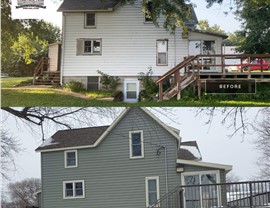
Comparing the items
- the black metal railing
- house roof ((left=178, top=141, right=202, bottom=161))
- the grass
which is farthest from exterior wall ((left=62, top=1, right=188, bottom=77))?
the black metal railing

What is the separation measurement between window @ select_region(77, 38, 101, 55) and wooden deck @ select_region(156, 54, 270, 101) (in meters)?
0.52

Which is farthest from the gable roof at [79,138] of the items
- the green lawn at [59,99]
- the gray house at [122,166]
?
the green lawn at [59,99]

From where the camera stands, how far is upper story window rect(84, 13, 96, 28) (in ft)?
10.5

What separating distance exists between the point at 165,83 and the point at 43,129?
1082mm

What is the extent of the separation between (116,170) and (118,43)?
1016 millimetres

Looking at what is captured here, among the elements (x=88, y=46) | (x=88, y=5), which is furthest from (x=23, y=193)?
(x=88, y=5)

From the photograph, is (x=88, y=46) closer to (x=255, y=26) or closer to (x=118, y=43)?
(x=118, y=43)

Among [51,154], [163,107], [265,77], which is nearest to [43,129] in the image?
[51,154]

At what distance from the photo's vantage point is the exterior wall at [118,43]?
3.26 metres

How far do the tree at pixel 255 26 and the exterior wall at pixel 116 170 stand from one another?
3.12 ft

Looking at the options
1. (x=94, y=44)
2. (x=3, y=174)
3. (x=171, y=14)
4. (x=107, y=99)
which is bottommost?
(x=3, y=174)

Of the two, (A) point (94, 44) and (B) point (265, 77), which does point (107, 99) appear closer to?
(A) point (94, 44)

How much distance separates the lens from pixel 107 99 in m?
3.29

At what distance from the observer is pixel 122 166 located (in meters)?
3.51
